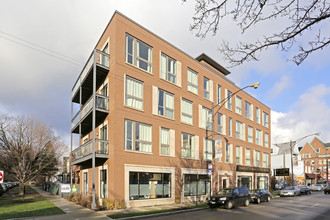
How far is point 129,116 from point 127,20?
7350 millimetres

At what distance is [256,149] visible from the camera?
1481 inches

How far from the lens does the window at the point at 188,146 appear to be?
2325cm

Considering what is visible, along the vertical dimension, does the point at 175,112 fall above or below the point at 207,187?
above

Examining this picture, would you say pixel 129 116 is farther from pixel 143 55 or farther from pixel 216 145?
pixel 216 145

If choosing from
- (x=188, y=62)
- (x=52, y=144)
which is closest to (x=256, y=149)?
(x=188, y=62)

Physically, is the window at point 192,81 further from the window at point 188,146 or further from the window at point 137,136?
the window at point 137,136

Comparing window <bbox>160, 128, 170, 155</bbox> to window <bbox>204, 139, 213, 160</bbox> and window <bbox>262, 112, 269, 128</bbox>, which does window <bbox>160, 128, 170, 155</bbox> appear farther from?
window <bbox>262, 112, 269, 128</bbox>

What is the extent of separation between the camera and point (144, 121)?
1983cm

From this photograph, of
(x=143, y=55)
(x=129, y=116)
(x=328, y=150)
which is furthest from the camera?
(x=328, y=150)

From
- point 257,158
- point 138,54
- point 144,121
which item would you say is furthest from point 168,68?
point 257,158

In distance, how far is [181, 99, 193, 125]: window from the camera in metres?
23.9

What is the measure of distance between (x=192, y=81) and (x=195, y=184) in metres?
9.97

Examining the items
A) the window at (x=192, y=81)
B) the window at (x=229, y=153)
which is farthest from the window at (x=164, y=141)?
the window at (x=229, y=153)

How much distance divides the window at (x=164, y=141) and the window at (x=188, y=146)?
6.32ft
